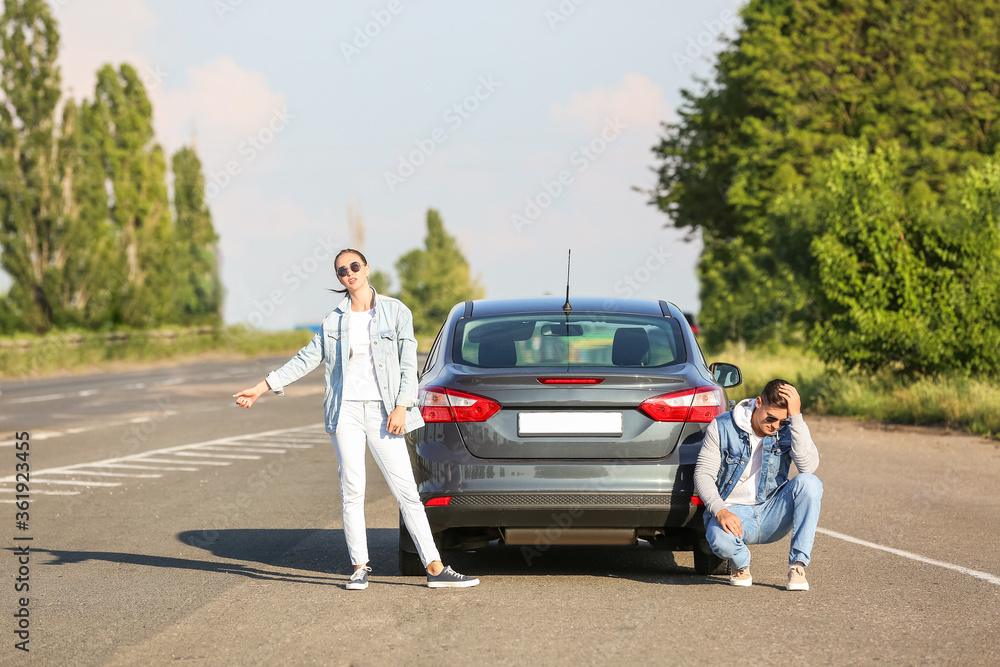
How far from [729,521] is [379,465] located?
1890 mm

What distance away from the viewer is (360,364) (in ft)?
21.4

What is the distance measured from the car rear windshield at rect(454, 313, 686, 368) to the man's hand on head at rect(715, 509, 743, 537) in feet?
3.15

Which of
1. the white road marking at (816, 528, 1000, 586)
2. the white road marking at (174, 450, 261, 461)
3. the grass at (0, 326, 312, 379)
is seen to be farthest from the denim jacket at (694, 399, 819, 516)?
the grass at (0, 326, 312, 379)

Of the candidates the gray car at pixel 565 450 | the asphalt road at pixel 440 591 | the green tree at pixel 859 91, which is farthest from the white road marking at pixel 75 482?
the green tree at pixel 859 91

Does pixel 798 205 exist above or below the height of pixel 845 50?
below

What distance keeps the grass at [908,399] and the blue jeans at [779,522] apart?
983 centimetres

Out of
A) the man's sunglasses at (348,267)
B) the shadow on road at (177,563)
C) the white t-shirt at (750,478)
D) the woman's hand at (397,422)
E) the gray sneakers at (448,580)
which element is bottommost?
the shadow on road at (177,563)

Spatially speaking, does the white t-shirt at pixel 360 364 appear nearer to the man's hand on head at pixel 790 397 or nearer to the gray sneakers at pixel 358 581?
the gray sneakers at pixel 358 581

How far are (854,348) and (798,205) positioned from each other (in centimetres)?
334

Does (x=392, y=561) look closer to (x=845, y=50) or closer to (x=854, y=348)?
(x=854, y=348)

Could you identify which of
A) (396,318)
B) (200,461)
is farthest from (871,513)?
(200,461)

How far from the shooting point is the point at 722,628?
5.63m

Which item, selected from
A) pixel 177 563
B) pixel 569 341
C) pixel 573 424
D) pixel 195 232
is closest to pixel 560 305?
pixel 569 341

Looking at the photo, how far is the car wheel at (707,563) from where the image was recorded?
6941 mm
